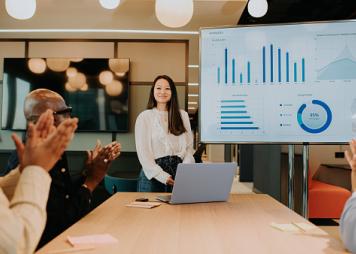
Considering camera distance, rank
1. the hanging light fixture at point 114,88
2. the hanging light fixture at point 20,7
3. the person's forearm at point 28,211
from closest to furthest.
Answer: the person's forearm at point 28,211 < the hanging light fixture at point 20,7 < the hanging light fixture at point 114,88

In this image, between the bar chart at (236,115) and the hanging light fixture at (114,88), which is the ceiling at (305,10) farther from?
the bar chart at (236,115)

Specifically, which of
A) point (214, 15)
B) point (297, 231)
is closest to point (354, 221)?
point (297, 231)

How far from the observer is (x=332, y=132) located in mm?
2062

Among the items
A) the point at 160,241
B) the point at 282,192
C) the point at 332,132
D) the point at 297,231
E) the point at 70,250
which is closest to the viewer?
the point at 70,250

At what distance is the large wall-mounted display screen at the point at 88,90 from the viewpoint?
5594 mm

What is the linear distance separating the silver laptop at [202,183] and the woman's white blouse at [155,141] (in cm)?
77

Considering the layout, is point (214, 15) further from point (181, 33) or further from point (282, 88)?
point (282, 88)

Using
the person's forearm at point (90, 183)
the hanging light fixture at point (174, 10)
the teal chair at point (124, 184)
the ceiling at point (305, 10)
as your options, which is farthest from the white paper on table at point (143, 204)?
the ceiling at point (305, 10)

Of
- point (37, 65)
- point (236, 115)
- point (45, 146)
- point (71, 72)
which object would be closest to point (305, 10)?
point (71, 72)

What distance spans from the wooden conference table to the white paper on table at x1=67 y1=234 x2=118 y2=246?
23mm

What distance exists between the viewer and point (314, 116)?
207cm

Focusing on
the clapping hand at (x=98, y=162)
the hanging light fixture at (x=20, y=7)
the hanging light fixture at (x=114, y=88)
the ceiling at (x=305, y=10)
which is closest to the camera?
the clapping hand at (x=98, y=162)

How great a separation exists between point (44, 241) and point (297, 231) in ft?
3.07

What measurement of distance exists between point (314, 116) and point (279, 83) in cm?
25
